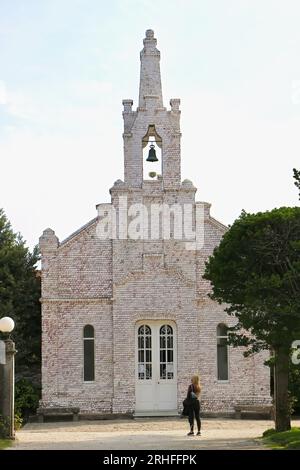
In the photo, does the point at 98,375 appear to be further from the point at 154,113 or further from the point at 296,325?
the point at 296,325

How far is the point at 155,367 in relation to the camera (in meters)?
32.2

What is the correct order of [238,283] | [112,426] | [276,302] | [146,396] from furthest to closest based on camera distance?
[146,396]
[112,426]
[238,283]
[276,302]

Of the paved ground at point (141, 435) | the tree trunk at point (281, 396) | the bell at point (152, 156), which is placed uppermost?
the bell at point (152, 156)

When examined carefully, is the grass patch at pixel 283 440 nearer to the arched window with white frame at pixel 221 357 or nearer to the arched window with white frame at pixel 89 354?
the arched window with white frame at pixel 221 357

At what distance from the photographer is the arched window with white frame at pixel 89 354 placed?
32.4 meters

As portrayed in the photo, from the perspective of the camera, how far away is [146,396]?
32094 millimetres

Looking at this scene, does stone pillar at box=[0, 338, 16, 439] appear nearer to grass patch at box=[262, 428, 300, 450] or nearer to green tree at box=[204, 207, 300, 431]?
green tree at box=[204, 207, 300, 431]

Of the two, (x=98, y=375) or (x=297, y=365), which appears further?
(x=98, y=375)

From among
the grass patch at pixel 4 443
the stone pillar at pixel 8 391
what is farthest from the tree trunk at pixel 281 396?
the grass patch at pixel 4 443

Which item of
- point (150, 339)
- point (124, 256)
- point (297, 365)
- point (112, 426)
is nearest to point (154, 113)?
point (124, 256)

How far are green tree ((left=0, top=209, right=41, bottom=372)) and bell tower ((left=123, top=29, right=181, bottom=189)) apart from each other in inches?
192

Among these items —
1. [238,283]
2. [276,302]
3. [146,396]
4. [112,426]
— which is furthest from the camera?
[146,396]

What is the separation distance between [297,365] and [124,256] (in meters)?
11.0

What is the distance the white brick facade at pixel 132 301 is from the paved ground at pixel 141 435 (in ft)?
5.14
